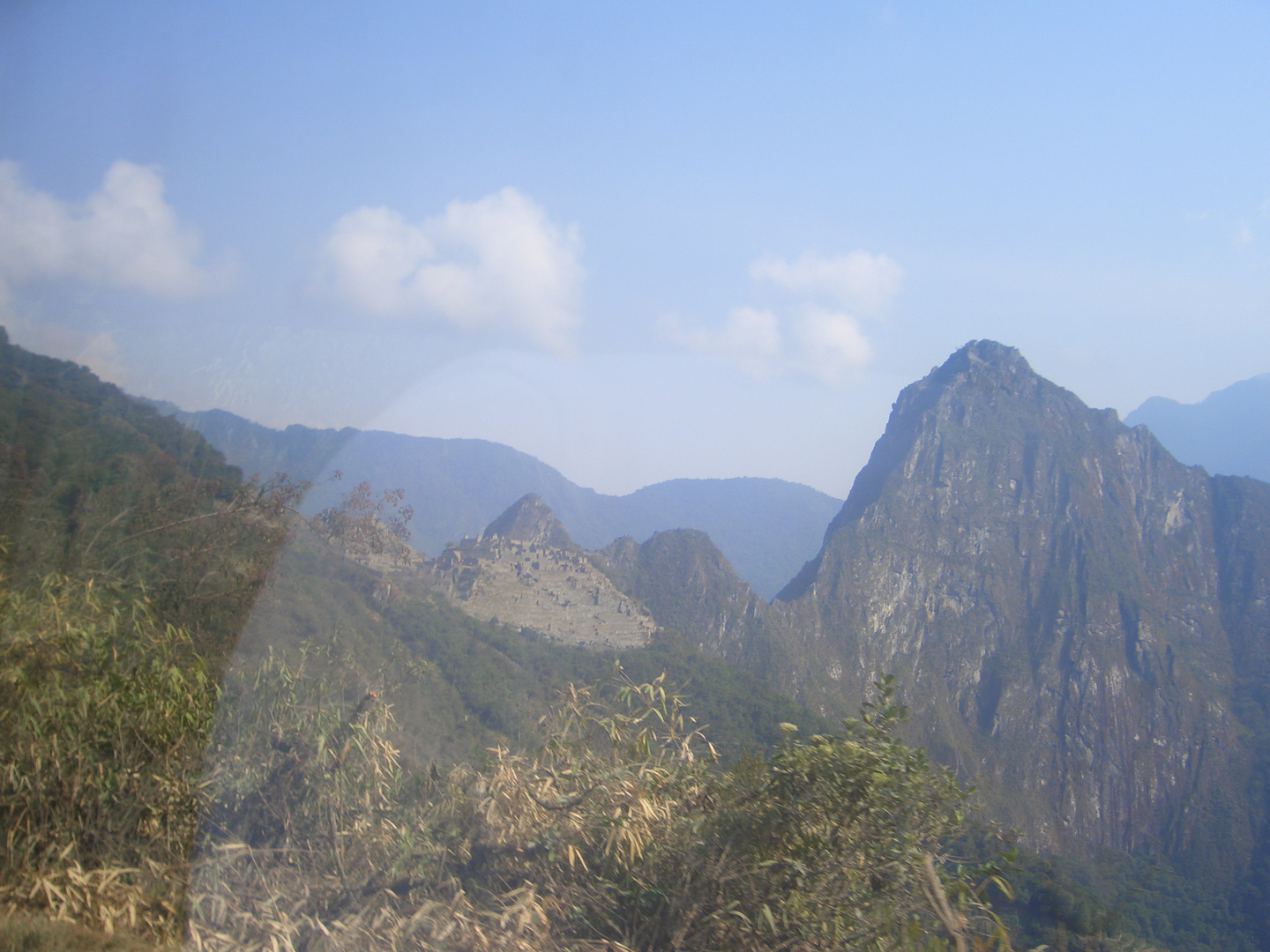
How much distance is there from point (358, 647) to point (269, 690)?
2.47 meters

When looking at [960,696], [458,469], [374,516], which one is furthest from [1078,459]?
[374,516]

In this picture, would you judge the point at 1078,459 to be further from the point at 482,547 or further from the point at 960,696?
the point at 482,547

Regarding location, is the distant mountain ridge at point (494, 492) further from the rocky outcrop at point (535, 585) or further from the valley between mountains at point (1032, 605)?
the valley between mountains at point (1032, 605)

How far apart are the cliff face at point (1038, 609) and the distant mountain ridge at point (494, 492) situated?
8.23 metres

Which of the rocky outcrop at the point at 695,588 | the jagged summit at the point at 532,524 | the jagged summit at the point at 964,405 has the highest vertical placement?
the jagged summit at the point at 964,405

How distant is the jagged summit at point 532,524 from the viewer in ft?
78.0

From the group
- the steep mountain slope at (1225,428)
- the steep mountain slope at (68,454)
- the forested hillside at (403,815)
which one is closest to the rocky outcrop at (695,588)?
the steep mountain slope at (68,454)

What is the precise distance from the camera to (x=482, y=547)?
766 inches

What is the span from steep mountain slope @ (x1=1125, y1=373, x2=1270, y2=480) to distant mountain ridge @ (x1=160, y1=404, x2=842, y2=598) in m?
39.4

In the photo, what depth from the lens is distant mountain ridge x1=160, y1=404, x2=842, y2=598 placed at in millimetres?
9180

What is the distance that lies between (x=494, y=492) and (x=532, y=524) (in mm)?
1919

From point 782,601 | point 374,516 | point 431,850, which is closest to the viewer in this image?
point 431,850

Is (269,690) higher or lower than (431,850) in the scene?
A: higher

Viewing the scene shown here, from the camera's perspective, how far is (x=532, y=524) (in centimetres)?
2503
